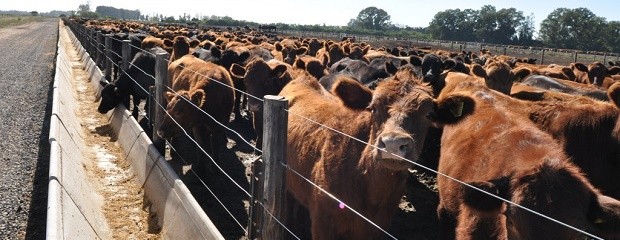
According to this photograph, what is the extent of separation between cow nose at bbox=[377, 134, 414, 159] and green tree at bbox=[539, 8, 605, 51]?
91141 millimetres

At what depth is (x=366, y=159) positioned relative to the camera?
155 inches

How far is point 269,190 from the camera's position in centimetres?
339

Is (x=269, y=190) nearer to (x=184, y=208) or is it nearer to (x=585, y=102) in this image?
(x=184, y=208)

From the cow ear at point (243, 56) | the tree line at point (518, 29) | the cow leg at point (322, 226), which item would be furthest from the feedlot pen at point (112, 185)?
the tree line at point (518, 29)

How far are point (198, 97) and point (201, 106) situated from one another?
0.59ft

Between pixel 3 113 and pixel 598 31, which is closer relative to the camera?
pixel 3 113

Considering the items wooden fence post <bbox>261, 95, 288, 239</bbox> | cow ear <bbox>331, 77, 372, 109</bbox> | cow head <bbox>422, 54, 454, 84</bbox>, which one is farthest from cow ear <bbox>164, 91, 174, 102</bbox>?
cow head <bbox>422, 54, 454, 84</bbox>

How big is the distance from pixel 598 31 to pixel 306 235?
95637mm

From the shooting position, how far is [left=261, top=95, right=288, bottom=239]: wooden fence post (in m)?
3.32

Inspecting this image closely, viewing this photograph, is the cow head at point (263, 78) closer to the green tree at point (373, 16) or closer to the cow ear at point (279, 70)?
the cow ear at point (279, 70)

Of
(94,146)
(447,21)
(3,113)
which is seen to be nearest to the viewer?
(94,146)

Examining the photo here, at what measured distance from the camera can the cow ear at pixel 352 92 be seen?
428 cm

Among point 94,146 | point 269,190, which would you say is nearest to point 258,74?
point 94,146

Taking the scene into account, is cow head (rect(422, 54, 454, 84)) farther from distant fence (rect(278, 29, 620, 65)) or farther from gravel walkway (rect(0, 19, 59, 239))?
distant fence (rect(278, 29, 620, 65))
